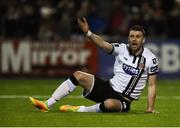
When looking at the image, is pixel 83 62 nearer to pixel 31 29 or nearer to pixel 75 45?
pixel 75 45

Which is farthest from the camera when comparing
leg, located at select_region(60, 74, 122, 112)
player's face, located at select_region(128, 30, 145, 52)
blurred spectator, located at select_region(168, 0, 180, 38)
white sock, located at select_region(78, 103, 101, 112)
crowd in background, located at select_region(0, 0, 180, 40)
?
blurred spectator, located at select_region(168, 0, 180, 38)

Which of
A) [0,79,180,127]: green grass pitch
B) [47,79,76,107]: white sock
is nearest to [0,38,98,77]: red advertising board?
[0,79,180,127]: green grass pitch

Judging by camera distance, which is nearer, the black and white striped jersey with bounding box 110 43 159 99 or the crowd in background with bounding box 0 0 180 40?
the black and white striped jersey with bounding box 110 43 159 99

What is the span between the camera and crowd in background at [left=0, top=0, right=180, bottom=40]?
67.8 feet

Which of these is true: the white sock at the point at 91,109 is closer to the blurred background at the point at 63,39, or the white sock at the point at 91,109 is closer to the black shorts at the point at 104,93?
the black shorts at the point at 104,93

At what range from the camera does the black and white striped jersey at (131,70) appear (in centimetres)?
1159

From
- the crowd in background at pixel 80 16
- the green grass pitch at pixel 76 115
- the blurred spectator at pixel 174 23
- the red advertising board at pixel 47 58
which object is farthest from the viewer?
the blurred spectator at pixel 174 23

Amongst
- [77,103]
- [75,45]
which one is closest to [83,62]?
[75,45]

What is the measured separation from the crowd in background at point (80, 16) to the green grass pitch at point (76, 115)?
3776 millimetres

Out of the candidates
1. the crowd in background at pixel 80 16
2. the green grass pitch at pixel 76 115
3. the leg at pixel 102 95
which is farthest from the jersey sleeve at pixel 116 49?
the crowd in background at pixel 80 16

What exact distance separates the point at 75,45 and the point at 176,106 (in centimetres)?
749

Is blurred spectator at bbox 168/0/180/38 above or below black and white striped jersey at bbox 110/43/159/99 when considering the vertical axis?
above

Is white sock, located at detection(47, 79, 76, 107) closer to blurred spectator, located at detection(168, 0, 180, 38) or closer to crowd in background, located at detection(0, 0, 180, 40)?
crowd in background, located at detection(0, 0, 180, 40)

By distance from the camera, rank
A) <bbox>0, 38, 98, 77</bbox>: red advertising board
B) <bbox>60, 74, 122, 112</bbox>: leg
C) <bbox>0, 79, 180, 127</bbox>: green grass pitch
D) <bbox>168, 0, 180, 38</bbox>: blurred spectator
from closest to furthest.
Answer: <bbox>0, 79, 180, 127</bbox>: green grass pitch
<bbox>60, 74, 122, 112</bbox>: leg
<bbox>0, 38, 98, 77</bbox>: red advertising board
<bbox>168, 0, 180, 38</bbox>: blurred spectator
